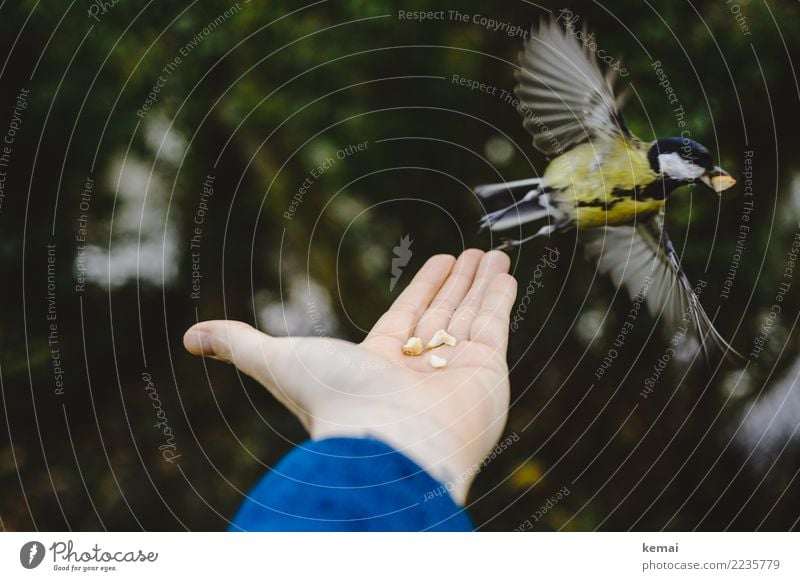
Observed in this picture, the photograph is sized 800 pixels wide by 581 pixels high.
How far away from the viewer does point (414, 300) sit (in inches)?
33.8

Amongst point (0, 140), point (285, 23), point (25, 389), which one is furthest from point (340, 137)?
point (25, 389)

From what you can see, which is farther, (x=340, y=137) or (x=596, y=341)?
(x=596, y=341)

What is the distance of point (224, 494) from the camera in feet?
3.37

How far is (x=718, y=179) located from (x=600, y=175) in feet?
0.50

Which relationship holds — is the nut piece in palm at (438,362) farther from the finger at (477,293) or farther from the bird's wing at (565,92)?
the bird's wing at (565,92)

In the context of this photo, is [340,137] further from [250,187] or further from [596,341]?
[596,341]

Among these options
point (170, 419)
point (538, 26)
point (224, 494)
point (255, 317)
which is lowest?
point (224, 494)

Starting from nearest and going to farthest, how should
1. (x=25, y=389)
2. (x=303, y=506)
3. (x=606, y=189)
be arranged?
(x=303, y=506), (x=606, y=189), (x=25, y=389)

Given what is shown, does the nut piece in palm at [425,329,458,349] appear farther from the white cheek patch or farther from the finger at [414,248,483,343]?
the white cheek patch

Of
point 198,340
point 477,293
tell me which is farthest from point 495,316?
point 198,340

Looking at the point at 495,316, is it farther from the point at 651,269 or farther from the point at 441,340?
the point at 651,269

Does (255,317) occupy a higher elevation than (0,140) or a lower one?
lower

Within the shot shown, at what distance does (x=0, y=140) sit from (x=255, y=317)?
358 millimetres

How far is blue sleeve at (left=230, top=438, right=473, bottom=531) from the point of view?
29.1 inches
